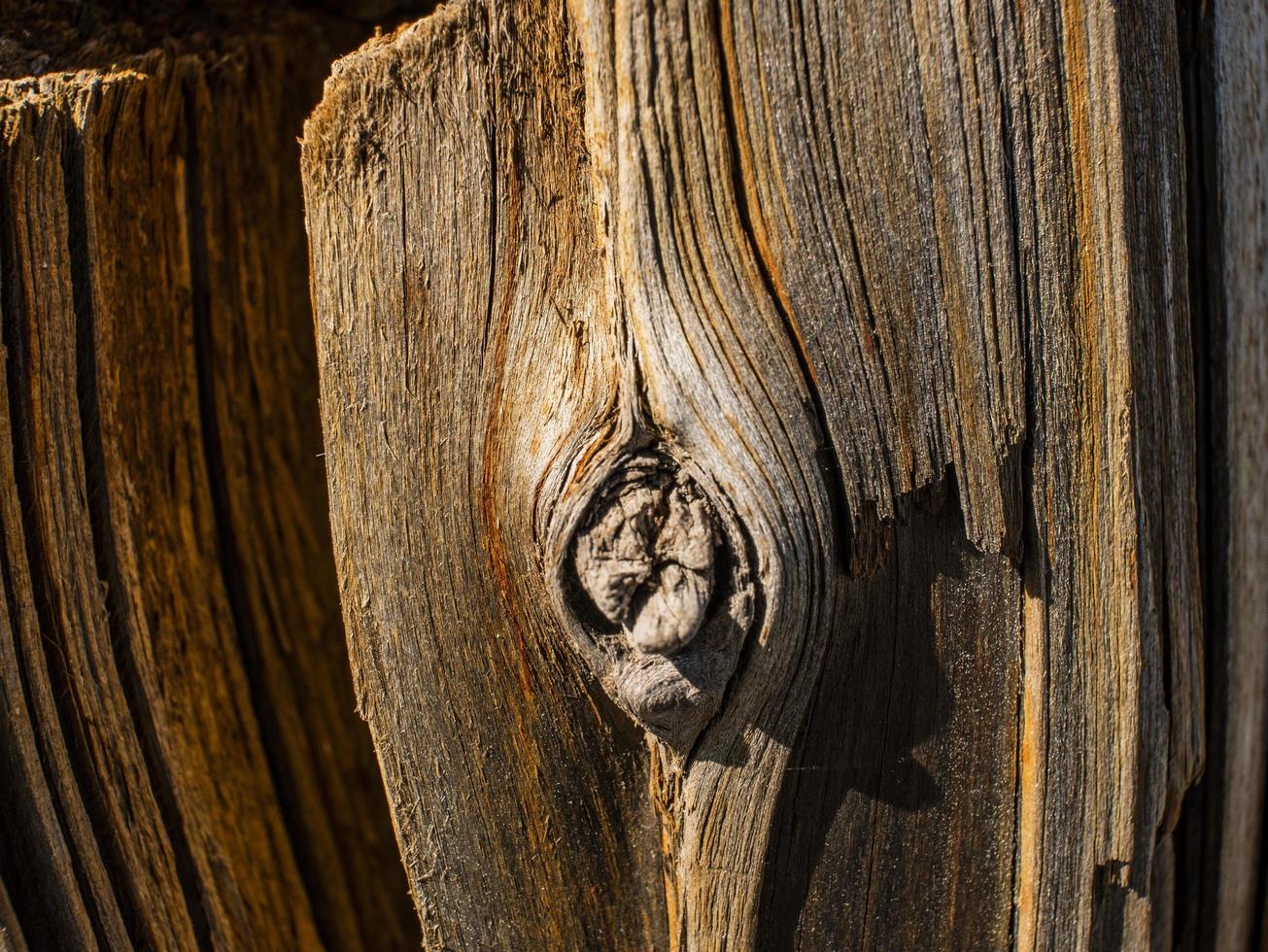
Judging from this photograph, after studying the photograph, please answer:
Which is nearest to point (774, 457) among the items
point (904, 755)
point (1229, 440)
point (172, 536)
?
point (904, 755)

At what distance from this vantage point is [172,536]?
1.38m

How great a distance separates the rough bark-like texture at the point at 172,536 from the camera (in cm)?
122

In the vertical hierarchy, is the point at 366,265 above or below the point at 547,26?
below

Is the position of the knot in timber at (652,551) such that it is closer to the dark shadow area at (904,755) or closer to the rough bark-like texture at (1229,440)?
the dark shadow area at (904,755)

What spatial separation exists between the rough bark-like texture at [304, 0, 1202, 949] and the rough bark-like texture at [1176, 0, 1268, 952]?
4.1 inches

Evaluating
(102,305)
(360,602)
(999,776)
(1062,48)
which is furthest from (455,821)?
(1062,48)

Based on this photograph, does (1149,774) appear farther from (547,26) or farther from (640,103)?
(547,26)

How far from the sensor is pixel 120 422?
130 centimetres

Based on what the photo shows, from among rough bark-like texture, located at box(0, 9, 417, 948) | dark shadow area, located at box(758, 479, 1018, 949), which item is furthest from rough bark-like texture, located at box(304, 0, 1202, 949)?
rough bark-like texture, located at box(0, 9, 417, 948)

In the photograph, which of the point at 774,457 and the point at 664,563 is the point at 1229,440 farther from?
the point at 664,563

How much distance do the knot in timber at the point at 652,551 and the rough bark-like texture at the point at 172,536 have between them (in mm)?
540

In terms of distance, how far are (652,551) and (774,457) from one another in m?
0.16

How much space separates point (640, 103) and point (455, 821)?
86 centimetres

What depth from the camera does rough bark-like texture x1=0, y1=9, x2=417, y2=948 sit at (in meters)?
1.22
